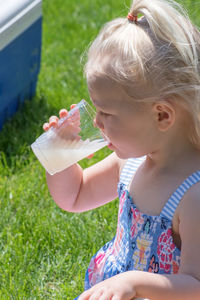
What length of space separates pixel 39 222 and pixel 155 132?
116 centimetres

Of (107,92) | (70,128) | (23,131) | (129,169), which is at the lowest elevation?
(23,131)

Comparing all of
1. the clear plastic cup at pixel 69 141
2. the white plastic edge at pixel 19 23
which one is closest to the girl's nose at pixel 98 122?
the clear plastic cup at pixel 69 141

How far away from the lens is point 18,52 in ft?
11.9

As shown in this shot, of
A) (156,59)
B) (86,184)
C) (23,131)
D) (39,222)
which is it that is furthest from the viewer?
(23,131)

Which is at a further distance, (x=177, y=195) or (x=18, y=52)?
(x=18, y=52)

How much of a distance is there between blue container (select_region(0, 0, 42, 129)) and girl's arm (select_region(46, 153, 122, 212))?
1368 mm

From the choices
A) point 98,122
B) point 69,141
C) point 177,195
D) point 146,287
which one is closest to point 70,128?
point 69,141

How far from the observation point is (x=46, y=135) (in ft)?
6.63

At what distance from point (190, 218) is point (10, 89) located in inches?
84.1

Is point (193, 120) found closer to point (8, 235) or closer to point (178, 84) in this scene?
point (178, 84)

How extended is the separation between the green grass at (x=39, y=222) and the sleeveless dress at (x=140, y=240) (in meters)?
0.44

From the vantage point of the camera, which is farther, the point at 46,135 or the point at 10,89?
the point at 10,89

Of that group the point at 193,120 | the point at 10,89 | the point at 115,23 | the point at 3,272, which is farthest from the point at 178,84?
the point at 10,89

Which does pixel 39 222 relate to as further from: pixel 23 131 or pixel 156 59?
pixel 156 59
